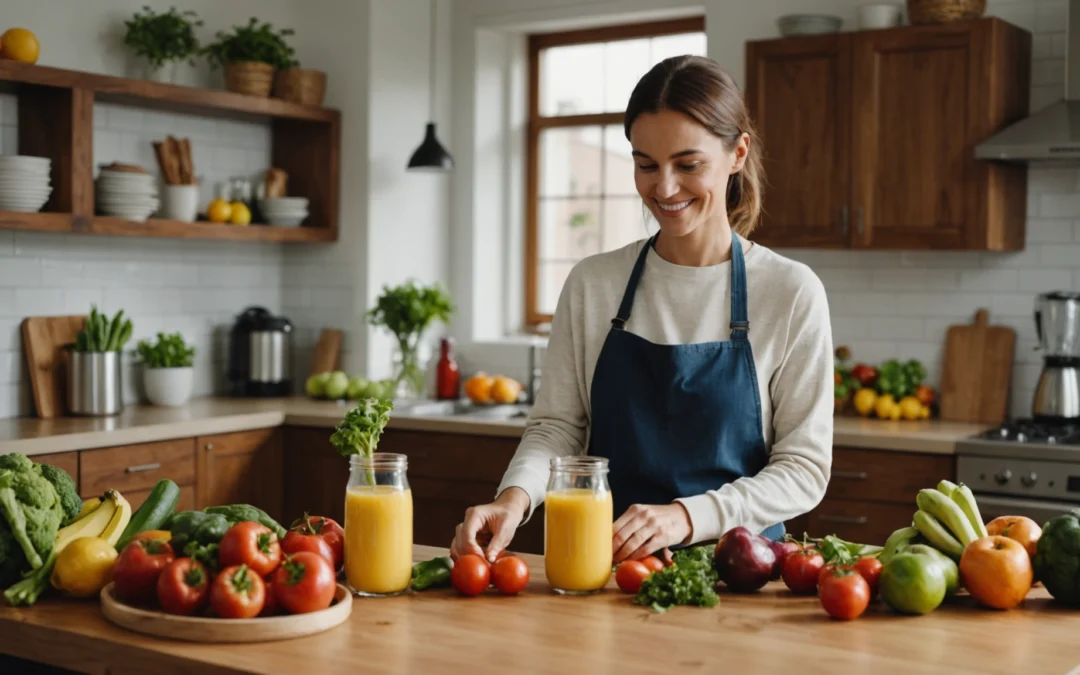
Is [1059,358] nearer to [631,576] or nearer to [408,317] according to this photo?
→ [408,317]

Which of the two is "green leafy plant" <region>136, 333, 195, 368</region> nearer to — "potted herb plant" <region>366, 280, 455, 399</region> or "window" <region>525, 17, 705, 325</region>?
"potted herb plant" <region>366, 280, 455, 399</region>

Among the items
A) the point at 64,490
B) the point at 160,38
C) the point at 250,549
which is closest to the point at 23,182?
the point at 160,38

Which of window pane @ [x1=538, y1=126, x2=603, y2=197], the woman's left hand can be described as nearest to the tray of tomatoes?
the woman's left hand

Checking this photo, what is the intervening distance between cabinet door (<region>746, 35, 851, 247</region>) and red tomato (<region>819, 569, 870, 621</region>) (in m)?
2.72

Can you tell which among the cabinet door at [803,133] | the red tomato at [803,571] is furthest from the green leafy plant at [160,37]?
the red tomato at [803,571]

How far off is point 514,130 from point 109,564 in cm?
412

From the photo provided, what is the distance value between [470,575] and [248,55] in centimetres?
364

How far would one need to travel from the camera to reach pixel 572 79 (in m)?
5.86

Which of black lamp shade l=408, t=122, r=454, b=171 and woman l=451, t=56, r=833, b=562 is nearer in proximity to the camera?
woman l=451, t=56, r=833, b=562

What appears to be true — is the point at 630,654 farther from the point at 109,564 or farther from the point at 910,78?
the point at 910,78

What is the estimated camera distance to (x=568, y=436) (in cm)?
271

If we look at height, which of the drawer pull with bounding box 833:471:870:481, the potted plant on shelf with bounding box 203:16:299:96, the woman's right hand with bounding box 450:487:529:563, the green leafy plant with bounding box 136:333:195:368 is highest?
the potted plant on shelf with bounding box 203:16:299:96

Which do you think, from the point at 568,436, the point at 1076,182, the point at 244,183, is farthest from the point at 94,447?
the point at 1076,182

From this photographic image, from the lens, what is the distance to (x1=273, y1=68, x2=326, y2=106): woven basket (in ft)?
17.6
